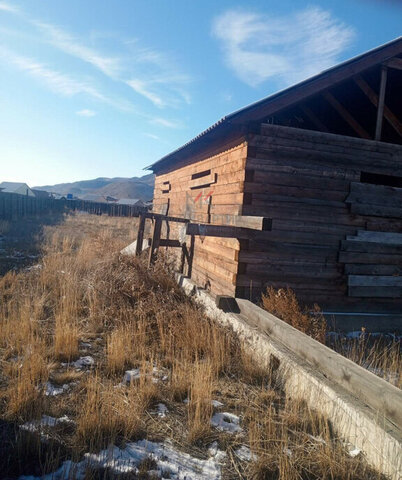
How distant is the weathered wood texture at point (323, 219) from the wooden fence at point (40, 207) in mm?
11393

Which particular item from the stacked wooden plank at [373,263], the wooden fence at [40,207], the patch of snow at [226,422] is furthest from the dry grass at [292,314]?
the wooden fence at [40,207]

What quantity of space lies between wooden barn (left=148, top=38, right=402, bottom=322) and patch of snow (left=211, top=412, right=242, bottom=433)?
256 centimetres

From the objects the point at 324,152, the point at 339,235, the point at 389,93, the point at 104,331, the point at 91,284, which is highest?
the point at 389,93

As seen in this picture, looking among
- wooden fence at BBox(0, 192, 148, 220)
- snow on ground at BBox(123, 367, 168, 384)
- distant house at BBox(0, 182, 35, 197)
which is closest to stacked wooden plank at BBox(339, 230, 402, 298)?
snow on ground at BBox(123, 367, 168, 384)

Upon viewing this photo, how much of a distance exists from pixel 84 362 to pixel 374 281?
5.24 m

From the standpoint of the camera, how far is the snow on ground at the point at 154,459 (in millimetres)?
2279

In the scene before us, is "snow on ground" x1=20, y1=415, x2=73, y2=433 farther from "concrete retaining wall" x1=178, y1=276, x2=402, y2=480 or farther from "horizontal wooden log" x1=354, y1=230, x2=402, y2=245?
"horizontal wooden log" x1=354, y1=230, x2=402, y2=245

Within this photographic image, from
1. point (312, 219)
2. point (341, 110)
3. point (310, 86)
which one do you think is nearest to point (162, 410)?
point (312, 219)

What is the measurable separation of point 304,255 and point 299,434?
11.6 feet

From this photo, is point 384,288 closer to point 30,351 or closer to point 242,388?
point 242,388

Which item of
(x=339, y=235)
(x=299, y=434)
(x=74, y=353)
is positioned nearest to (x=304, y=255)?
(x=339, y=235)

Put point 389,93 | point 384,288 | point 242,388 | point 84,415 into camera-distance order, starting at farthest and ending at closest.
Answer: point 389,93
point 384,288
point 242,388
point 84,415

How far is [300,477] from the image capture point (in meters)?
2.27

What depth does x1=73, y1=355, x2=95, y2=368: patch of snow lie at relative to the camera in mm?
4033
